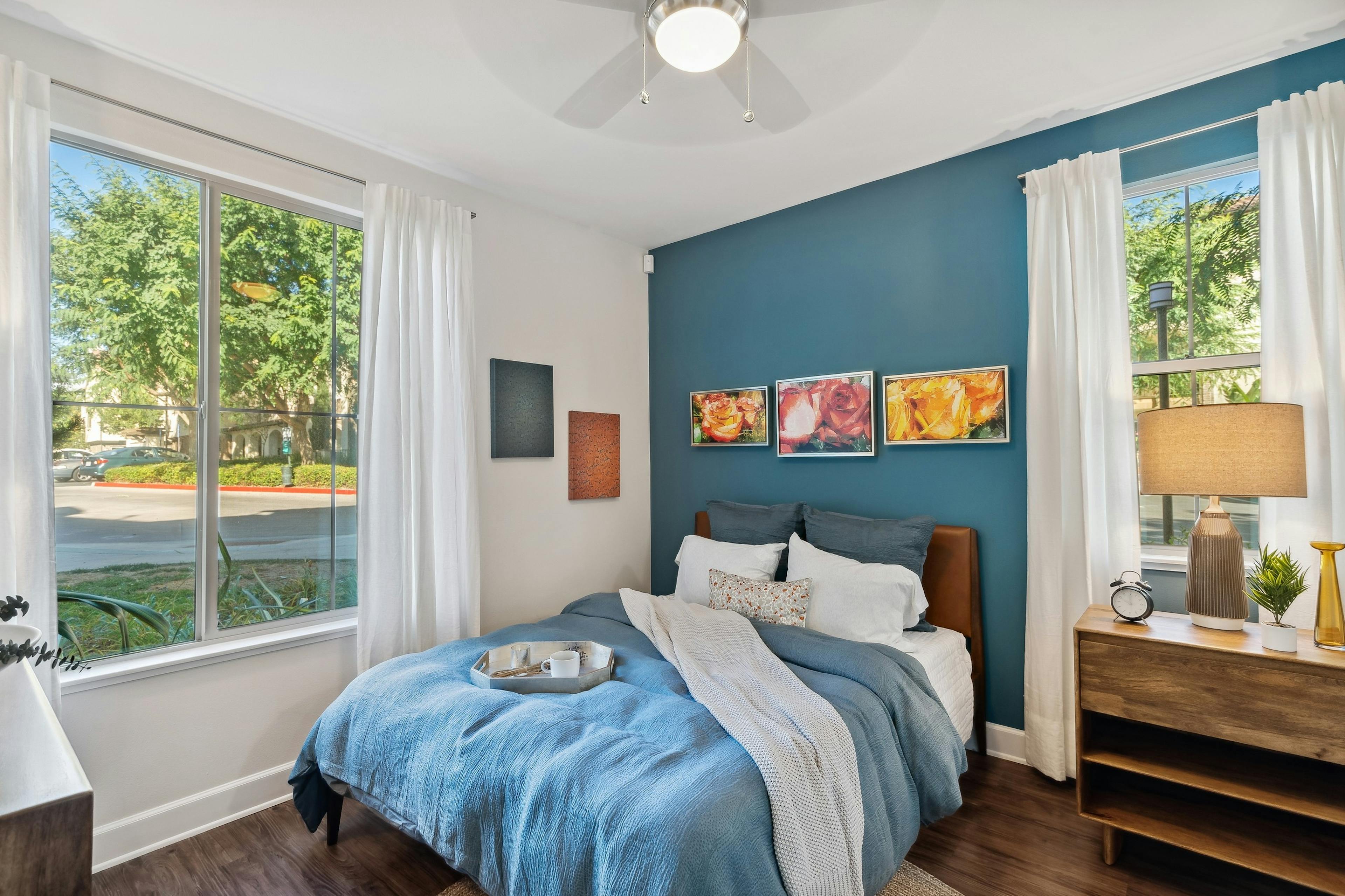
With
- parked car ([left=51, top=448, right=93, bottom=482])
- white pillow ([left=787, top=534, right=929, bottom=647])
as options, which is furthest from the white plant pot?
parked car ([left=51, top=448, right=93, bottom=482])

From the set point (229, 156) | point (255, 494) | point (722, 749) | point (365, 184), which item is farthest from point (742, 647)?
point (229, 156)

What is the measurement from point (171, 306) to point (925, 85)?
296 cm

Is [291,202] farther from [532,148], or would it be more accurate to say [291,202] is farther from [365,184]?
[532,148]

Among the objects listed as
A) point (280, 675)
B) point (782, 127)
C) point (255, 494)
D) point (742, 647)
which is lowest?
point (280, 675)

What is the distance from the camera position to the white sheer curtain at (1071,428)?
2.46m

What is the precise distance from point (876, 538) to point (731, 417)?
1.21 m

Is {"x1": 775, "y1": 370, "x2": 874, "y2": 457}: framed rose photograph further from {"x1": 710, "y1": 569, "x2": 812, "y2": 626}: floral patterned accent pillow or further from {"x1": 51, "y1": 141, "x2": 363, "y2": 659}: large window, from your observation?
{"x1": 51, "y1": 141, "x2": 363, "y2": 659}: large window

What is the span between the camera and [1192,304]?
249 cm

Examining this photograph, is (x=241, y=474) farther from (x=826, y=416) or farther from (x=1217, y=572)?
(x=1217, y=572)

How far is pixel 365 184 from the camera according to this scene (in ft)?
9.17

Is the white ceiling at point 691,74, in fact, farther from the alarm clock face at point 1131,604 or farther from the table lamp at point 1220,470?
the alarm clock face at point 1131,604

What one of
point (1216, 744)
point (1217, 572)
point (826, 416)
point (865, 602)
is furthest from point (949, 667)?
point (826, 416)

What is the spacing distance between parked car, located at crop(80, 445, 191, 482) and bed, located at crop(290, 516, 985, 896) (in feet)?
3.72

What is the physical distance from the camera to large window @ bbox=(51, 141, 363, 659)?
7.18 ft
